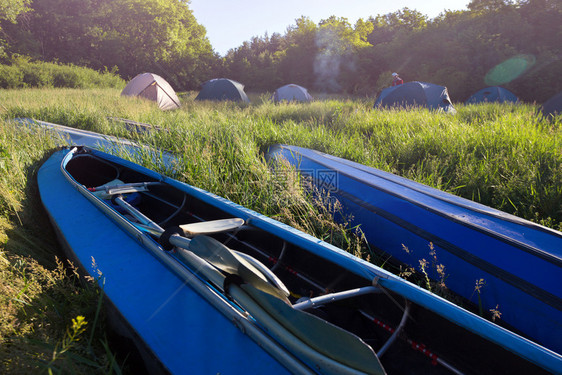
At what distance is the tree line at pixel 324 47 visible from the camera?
Result: 16.8m

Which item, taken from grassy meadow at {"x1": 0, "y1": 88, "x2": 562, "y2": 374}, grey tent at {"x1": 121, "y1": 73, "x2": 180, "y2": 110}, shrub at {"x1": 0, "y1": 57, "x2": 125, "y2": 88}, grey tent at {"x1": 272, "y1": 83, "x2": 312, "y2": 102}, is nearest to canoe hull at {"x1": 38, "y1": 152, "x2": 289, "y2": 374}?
grassy meadow at {"x1": 0, "y1": 88, "x2": 562, "y2": 374}

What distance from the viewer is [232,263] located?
1.29 m

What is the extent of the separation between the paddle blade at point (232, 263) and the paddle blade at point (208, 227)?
0.30 metres

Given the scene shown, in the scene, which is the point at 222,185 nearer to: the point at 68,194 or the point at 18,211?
the point at 68,194

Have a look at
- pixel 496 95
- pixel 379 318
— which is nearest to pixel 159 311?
pixel 379 318

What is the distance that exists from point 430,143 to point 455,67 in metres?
17.1

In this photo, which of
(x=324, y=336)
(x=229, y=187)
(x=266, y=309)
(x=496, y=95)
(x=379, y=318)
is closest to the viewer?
(x=324, y=336)

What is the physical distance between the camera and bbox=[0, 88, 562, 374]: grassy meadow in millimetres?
1486

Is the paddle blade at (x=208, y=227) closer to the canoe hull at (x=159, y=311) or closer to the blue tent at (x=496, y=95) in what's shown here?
the canoe hull at (x=159, y=311)

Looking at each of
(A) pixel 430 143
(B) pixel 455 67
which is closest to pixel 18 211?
(A) pixel 430 143

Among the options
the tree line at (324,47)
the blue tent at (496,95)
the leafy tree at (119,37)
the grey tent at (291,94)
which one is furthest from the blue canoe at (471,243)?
the leafy tree at (119,37)

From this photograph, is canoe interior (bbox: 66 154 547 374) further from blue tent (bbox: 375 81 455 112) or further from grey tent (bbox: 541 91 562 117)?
grey tent (bbox: 541 91 562 117)

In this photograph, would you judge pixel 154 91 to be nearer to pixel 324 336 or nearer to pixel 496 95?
pixel 324 336

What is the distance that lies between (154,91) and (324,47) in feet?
56.7
